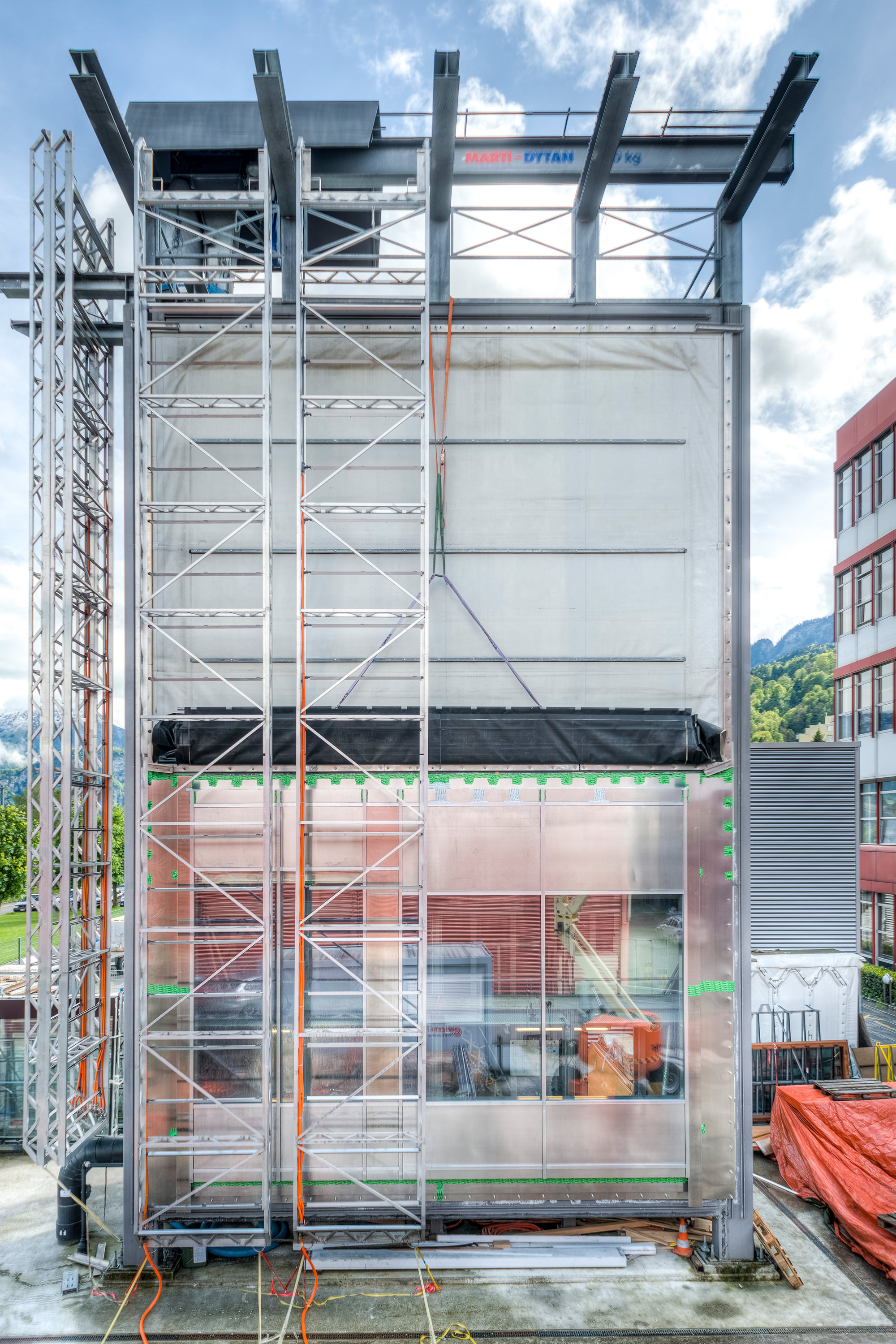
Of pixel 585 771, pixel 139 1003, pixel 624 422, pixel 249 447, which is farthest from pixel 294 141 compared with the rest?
pixel 139 1003

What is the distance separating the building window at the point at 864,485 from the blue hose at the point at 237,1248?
3163 centimetres

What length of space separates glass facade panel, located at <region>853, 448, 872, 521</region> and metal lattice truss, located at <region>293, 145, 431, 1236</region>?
88.6ft

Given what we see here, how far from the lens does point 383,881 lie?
9820 millimetres

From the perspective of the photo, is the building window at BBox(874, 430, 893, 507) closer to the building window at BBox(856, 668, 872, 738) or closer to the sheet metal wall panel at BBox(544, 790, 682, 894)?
the building window at BBox(856, 668, 872, 738)

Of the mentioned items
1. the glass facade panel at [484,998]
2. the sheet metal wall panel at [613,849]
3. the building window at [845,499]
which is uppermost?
the building window at [845,499]

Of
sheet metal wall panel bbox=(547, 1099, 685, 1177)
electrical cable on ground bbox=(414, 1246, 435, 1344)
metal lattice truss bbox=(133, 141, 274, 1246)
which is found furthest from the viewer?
sheet metal wall panel bbox=(547, 1099, 685, 1177)

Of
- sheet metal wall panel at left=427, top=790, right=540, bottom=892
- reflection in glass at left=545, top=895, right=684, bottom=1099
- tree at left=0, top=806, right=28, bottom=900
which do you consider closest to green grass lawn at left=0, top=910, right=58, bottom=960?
tree at left=0, top=806, right=28, bottom=900

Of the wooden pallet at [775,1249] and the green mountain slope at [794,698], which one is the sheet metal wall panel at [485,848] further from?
the green mountain slope at [794,698]

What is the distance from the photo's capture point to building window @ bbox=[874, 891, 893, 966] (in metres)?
28.3

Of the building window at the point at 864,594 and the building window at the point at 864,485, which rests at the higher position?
the building window at the point at 864,485

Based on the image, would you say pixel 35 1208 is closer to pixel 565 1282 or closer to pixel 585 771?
pixel 565 1282

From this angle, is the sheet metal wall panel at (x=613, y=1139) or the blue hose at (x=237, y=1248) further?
the sheet metal wall panel at (x=613, y=1139)

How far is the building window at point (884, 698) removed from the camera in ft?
95.3

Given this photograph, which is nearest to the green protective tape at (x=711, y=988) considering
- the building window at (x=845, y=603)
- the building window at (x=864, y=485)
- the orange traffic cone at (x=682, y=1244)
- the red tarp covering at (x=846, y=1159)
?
the red tarp covering at (x=846, y=1159)
